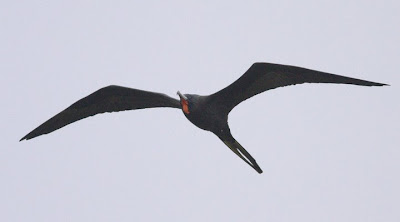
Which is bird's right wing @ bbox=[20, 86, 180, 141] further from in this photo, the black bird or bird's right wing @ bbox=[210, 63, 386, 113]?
bird's right wing @ bbox=[210, 63, 386, 113]

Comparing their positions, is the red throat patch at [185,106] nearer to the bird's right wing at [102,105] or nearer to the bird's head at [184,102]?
the bird's head at [184,102]

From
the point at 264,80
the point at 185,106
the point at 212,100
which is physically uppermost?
the point at 264,80

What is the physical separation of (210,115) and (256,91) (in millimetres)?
668

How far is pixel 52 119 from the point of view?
8.83 metres

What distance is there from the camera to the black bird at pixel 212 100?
7.95 meters

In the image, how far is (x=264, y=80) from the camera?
27.0 ft

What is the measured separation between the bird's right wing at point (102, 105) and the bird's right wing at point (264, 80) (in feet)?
2.33

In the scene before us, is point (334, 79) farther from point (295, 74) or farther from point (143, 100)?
point (143, 100)

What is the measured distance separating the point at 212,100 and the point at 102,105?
61.1 inches

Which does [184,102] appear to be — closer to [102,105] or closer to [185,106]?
[185,106]

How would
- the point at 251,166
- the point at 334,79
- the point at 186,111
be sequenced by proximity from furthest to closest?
the point at 251,166 < the point at 186,111 < the point at 334,79

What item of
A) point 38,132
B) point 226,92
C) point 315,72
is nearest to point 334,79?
point 315,72

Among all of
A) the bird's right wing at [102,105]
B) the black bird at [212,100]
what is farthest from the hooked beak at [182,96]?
the bird's right wing at [102,105]

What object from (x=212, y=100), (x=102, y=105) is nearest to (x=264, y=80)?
(x=212, y=100)
